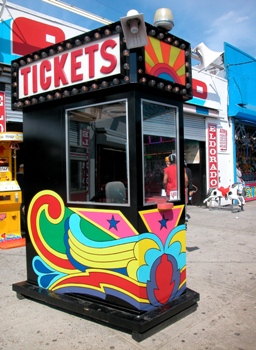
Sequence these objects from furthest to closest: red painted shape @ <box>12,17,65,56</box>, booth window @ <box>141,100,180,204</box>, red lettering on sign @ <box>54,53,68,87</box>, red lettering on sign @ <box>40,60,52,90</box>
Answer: red painted shape @ <box>12,17,65,56</box> < red lettering on sign @ <box>40,60,52,90</box> < red lettering on sign @ <box>54,53,68,87</box> < booth window @ <box>141,100,180,204</box>

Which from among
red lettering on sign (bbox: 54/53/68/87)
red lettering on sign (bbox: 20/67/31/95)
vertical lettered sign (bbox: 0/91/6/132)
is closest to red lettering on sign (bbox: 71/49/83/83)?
red lettering on sign (bbox: 54/53/68/87)

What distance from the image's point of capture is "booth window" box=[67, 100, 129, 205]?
3461mm

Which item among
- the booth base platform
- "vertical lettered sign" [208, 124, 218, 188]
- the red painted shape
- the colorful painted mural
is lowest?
the booth base platform

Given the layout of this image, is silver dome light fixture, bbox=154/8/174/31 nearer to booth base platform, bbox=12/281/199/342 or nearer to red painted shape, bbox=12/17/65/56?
booth base platform, bbox=12/281/199/342

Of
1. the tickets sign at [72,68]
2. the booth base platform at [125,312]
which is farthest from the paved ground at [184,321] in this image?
the tickets sign at [72,68]

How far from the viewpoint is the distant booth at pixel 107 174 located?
319cm

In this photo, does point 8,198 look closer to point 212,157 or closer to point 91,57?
point 91,57

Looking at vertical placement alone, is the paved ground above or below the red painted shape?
below

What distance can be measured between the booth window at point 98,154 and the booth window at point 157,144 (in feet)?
0.75

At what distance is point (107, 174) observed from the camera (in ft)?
12.4

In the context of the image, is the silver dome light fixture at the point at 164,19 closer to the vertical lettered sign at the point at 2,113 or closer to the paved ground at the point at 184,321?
the paved ground at the point at 184,321

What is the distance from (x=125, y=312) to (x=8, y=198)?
4278mm

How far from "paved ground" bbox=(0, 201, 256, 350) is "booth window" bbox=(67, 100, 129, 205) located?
1286 millimetres

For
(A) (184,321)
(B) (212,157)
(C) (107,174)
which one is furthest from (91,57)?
(B) (212,157)
